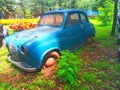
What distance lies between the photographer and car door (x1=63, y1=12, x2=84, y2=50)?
6.29 m

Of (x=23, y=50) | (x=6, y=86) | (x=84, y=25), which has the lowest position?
(x=6, y=86)

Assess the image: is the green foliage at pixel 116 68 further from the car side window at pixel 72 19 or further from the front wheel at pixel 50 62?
the car side window at pixel 72 19

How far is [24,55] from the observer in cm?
516

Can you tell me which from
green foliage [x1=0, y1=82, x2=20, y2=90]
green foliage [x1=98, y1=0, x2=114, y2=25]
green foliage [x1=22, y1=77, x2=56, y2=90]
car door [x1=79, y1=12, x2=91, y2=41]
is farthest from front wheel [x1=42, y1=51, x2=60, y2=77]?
green foliage [x1=98, y1=0, x2=114, y2=25]

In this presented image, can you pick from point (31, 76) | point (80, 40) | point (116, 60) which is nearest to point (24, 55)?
point (31, 76)

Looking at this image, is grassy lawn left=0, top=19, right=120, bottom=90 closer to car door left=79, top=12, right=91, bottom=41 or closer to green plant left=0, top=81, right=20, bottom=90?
green plant left=0, top=81, right=20, bottom=90

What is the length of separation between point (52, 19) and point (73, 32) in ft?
2.99

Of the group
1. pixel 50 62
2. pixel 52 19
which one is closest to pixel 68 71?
pixel 50 62

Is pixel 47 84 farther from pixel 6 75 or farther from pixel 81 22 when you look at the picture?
pixel 81 22

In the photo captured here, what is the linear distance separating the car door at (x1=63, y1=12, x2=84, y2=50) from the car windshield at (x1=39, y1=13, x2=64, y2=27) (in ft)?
0.84

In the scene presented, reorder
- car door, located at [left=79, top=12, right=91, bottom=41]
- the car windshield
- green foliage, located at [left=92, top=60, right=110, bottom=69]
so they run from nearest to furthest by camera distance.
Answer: green foliage, located at [left=92, top=60, right=110, bottom=69]
the car windshield
car door, located at [left=79, top=12, right=91, bottom=41]

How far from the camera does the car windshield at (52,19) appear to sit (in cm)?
639

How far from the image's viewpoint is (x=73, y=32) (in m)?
6.55

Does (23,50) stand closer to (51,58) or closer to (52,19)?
(51,58)
